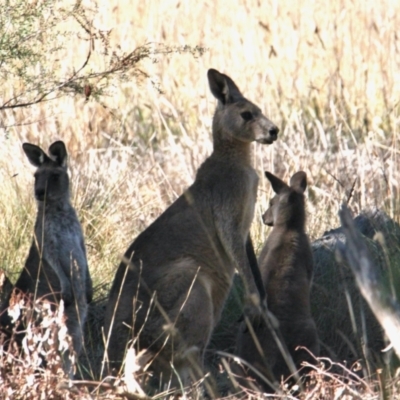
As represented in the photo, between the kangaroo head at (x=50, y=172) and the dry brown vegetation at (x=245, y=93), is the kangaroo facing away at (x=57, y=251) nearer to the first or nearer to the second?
the kangaroo head at (x=50, y=172)

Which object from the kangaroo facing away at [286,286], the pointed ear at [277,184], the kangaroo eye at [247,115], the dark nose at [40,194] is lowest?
the kangaroo facing away at [286,286]

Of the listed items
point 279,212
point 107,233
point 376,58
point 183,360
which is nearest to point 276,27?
point 376,58

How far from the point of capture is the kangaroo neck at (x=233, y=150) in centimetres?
592

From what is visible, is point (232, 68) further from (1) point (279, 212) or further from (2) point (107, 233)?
(1) point (279, 212)

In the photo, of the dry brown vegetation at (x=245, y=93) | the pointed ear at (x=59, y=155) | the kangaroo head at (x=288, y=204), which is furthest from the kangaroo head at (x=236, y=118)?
the dry brown vegetation at (x=245, y=93)

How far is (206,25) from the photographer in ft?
42.0

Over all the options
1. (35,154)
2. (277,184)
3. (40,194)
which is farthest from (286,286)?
(35,154)

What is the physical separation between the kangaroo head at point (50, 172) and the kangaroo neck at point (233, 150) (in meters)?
0.98

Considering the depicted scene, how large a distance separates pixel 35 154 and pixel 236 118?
1.31 metres

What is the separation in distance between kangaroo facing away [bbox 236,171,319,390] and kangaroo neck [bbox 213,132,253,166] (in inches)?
11.0

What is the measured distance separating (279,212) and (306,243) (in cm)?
29

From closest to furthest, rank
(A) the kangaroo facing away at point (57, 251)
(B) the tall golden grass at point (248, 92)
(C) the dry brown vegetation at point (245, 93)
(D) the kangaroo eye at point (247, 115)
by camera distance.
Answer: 1. (A) the kangaroo facing away at point (57, 251)
2. (D) the kangaroo eye at point (247, 115)
3. (C) the dry brown vegetation at point (245, 93)
4. (B) the tall golden grass at point (248, 92)

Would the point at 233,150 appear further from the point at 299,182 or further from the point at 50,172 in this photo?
the point at 50,172

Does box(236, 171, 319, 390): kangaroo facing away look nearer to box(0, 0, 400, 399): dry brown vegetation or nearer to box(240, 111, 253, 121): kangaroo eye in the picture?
box(240, 111, 253, 121): kangaroo eye
